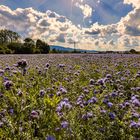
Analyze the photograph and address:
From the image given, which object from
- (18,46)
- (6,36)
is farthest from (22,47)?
(6,36)

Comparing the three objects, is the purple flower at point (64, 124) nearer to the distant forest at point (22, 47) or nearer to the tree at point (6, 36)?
the distant forest at point (22, 47)

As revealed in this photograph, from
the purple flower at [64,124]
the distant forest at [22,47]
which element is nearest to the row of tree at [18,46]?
the distant forest at [22,47]

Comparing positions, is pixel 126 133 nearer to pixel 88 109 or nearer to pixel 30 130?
pixel 88 109

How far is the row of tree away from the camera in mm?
62409

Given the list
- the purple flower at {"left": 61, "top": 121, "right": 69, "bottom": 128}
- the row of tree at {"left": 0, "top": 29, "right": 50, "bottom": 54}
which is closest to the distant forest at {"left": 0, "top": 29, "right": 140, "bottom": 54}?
the row of tree at {"left": 0, "top": 29, "right": 50, "bottom": 54}

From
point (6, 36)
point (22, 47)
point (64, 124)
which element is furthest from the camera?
point (6, 36)

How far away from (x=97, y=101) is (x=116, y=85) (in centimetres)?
289

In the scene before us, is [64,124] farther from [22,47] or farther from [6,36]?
[6,36]

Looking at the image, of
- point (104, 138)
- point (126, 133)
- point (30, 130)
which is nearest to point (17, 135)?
point (30, 130)

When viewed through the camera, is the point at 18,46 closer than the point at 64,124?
No

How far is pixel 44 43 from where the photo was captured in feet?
263

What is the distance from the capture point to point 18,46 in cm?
6531

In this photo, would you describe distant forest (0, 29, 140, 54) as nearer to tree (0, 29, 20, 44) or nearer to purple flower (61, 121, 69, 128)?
tree (0, 29, 20, 44)

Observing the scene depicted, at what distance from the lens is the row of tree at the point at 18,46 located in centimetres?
6241
